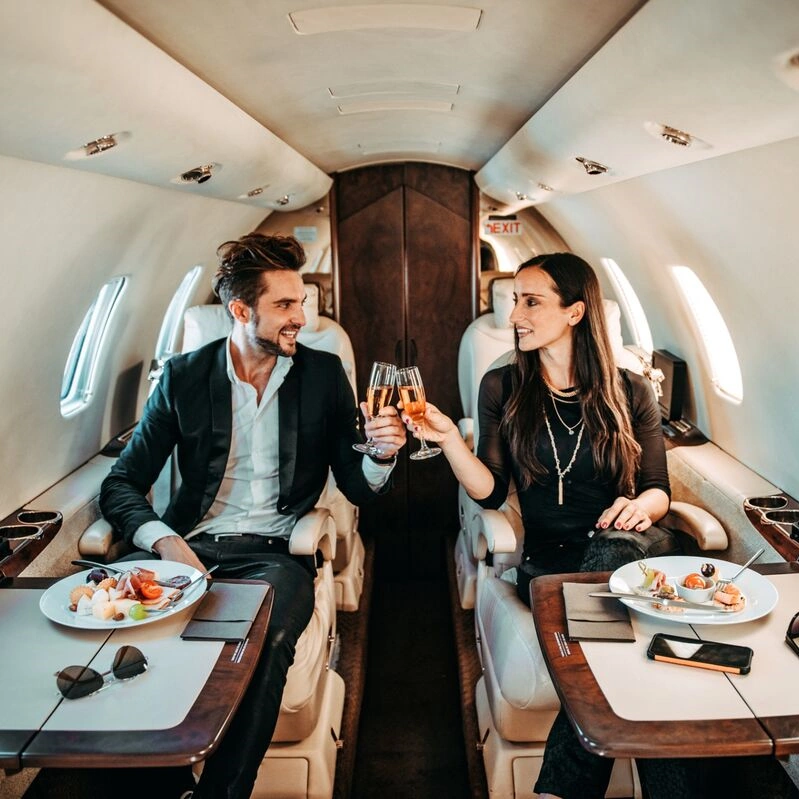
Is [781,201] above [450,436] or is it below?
above

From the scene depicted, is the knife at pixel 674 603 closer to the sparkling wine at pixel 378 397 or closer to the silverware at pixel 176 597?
the sparkling wine at pixel 378 397

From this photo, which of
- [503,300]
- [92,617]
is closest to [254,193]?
[503,300]

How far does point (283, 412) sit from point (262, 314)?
1.24ft

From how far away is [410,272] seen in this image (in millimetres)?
5434

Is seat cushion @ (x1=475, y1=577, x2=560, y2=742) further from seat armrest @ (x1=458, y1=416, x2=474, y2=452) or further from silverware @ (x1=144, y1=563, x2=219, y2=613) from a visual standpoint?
seat armrest @ (x1=458, y1=416, x2=474, y2=452)

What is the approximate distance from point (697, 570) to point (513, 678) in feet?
2.49

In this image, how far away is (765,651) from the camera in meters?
2.04

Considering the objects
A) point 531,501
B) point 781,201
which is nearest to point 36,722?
point 531,501

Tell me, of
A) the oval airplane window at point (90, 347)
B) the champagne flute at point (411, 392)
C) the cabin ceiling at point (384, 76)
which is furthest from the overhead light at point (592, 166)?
the oval airplane window at point (90, 347)

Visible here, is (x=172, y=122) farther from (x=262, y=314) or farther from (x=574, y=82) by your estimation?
(x=574, y=82)

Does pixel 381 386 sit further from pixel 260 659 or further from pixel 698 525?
pixel 698 525

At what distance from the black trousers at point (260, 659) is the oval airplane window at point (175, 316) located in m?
2.56

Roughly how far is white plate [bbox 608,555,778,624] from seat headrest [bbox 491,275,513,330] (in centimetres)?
199

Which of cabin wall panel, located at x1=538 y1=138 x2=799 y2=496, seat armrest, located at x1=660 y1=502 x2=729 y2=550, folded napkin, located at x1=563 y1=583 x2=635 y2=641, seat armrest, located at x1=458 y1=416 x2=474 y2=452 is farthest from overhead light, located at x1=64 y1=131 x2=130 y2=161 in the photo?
seat armrest, located at x1=660 y1=502 x2=729 y2=550
